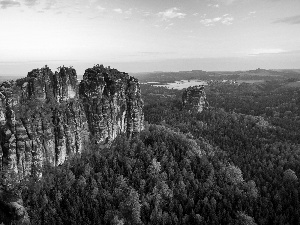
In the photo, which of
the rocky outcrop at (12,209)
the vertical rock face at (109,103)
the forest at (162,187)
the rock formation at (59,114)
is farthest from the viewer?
the vertical rock face at (109,103)

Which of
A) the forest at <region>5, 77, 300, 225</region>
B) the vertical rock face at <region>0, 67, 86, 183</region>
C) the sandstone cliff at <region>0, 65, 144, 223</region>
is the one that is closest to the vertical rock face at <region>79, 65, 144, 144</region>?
the sandstone cliff at <region>0, 65, 144, 223</region>

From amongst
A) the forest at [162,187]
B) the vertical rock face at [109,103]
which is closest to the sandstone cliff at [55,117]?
the vertical rock face at [109,103]

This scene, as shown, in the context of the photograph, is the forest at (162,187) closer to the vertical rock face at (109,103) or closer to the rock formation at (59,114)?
the rock formation at (59,114)

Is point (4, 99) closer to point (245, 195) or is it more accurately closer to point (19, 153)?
point (19, 153)

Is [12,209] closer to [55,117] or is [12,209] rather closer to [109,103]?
[55,117]

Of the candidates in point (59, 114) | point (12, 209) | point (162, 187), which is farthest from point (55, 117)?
point (162, 187)

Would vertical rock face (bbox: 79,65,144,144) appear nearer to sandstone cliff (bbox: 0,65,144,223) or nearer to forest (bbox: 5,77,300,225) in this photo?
sandstone cliff (bbox: 0,65,144,223)

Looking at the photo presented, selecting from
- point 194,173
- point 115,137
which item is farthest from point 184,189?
point 115,137

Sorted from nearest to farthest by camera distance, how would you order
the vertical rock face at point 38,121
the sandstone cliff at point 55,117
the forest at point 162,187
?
the forest at point 162,187 → the sandstone cliff at point 55,117 → the vertical rock face at point 38,121

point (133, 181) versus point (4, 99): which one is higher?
point (4, 99)
